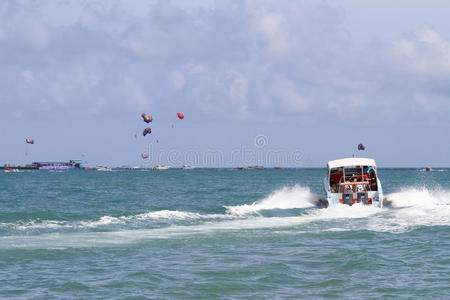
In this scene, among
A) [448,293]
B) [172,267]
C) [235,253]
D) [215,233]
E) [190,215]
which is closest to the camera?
Result: [448,293]

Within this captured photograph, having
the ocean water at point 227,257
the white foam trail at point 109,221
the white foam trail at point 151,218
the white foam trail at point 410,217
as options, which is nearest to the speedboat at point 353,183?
the white foam trail at point 410,217

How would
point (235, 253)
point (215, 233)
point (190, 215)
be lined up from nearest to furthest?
point (235, 253)
point (215, 233)
point (190, 215)

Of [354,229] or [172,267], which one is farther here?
[354,229]

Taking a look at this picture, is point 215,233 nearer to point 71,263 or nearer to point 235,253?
point 235,253

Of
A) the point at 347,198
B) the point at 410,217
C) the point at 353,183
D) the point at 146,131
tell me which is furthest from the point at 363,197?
the point at 146,131

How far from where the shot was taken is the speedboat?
3052 centimetres

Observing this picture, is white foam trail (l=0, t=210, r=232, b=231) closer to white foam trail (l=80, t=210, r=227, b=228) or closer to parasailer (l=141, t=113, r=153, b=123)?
white foam trail (l=80, t=210, r=227, b=228)

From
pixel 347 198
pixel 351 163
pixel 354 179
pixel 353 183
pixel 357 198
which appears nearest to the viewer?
pixel 357 198

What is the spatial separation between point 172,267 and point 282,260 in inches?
118

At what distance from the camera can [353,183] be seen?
3209 cm

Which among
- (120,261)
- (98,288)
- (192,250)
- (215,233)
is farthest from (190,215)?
(98,288)

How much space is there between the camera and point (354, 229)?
2216cm

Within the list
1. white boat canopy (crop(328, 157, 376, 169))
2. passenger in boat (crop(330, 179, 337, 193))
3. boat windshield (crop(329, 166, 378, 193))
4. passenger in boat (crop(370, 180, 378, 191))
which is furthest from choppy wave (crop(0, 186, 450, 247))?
white boat canopy (crop(328, 157, 376, 169))

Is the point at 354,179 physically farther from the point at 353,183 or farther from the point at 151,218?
the point at 151,218
